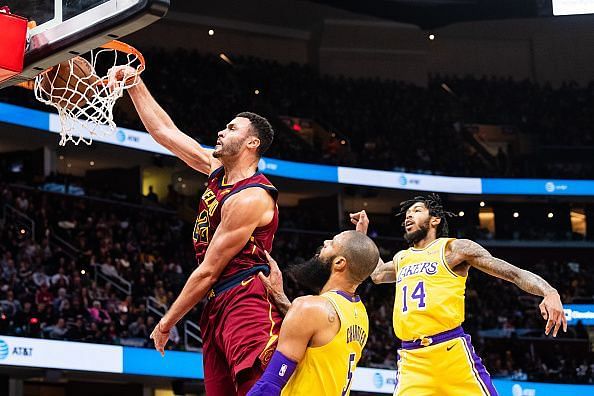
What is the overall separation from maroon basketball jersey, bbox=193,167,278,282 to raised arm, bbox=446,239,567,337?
67.7 inches

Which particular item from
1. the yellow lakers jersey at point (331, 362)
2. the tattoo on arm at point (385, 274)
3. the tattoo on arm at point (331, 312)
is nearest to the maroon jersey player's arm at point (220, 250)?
the yellow lakers jersey at point (331, 362)

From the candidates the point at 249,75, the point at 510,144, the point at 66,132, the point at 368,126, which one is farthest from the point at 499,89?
the point at 66,132

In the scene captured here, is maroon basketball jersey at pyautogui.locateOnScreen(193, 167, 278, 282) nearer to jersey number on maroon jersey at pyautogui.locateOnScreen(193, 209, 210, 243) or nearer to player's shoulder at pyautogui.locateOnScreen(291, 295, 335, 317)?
jersey number on maroon jersey at pyautogui.locateOnScreen(193, 209, 210, 243)

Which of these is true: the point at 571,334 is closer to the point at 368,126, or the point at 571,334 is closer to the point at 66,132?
the point at 368,126

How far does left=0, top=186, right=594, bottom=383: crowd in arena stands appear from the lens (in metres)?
15.9

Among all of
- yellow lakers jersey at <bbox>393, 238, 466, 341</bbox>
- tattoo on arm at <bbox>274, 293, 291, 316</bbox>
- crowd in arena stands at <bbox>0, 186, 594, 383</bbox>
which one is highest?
crowd in arena stands at <bbox>0, 186, 594, 383</bbox>

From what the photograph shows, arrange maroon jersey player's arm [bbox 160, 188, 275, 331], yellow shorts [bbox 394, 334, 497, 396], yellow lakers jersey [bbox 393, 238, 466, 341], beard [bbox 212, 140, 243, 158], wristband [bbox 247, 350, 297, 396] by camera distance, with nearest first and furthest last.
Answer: wristband [bbox 247, 350, 297, 396] → maroon jersey player's arm [bbox 160, 188, 275, 331] → beard [bbox 212, 140, 243, 158] → yellow shorts [bbox 394, 334, 497, 396] → yellow lakers jersey [bbox 393, 238, 466, 341]

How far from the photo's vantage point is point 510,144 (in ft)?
107

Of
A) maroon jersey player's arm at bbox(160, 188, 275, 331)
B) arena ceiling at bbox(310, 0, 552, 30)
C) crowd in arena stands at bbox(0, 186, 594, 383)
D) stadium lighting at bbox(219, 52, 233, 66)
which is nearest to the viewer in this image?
maroon jersey player's arm at bbox(160, 188, 275, 331)

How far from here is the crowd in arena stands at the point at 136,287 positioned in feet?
52.1

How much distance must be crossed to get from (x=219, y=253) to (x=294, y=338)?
0.79 meters

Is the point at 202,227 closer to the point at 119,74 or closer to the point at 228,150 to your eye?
the point at 228,150

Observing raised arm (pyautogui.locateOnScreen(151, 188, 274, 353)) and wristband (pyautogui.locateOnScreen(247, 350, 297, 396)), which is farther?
raised arm (pyautogui.locateOnScreen(151, 188, 274, 353))

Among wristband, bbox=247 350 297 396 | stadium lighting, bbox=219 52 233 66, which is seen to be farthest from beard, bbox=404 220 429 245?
stadium lighting, bbox=219 52 233 66
